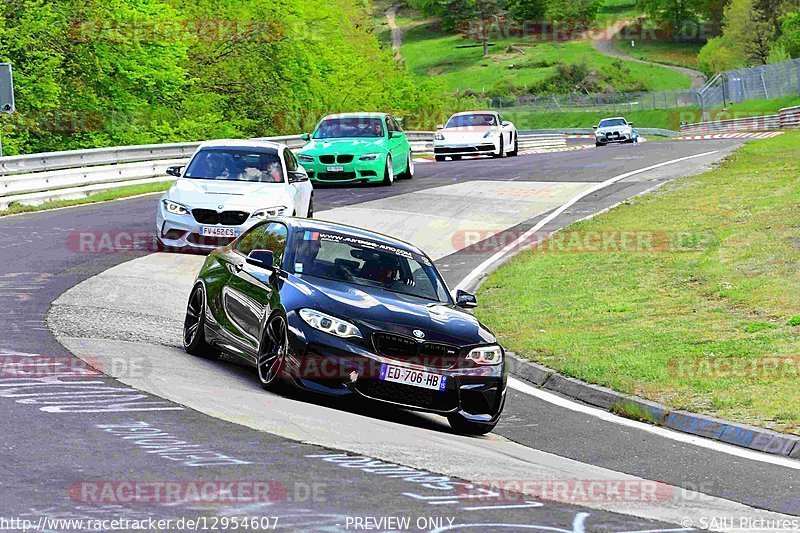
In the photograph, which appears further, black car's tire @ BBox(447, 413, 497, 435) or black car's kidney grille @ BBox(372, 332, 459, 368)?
black car's tire @ BBox(447, 413, 497, 435)

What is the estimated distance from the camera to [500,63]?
158 m

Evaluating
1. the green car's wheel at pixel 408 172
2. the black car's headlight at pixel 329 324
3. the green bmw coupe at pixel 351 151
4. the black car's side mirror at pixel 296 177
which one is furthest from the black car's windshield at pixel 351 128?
the black car's headlight at pixel 329 324

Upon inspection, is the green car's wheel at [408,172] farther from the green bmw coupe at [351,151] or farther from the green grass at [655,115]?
the green grass at [655,115]

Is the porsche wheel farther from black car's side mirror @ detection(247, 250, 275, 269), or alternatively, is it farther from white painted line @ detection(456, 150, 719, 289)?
black car's side mirror @ detection(247, 250, 275, 269)

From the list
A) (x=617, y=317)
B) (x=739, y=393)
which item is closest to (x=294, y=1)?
(x=617, y=317)

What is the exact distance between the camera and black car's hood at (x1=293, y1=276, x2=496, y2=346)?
9820mm

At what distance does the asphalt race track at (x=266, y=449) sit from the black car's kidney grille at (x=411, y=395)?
0.21 meters

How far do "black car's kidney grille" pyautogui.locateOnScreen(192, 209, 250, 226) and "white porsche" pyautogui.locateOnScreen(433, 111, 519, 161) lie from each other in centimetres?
2322

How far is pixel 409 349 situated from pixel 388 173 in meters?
21.8

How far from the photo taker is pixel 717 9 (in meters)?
177

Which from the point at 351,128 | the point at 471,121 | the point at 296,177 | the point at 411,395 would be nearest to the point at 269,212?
the point at 296,177

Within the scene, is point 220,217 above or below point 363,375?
above

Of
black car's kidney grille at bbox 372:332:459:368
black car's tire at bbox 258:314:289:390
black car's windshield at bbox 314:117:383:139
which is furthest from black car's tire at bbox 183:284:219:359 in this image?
black car's windshield at bbox 314:117:383:139

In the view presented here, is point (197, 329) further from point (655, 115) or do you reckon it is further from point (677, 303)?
point (655, 115)
